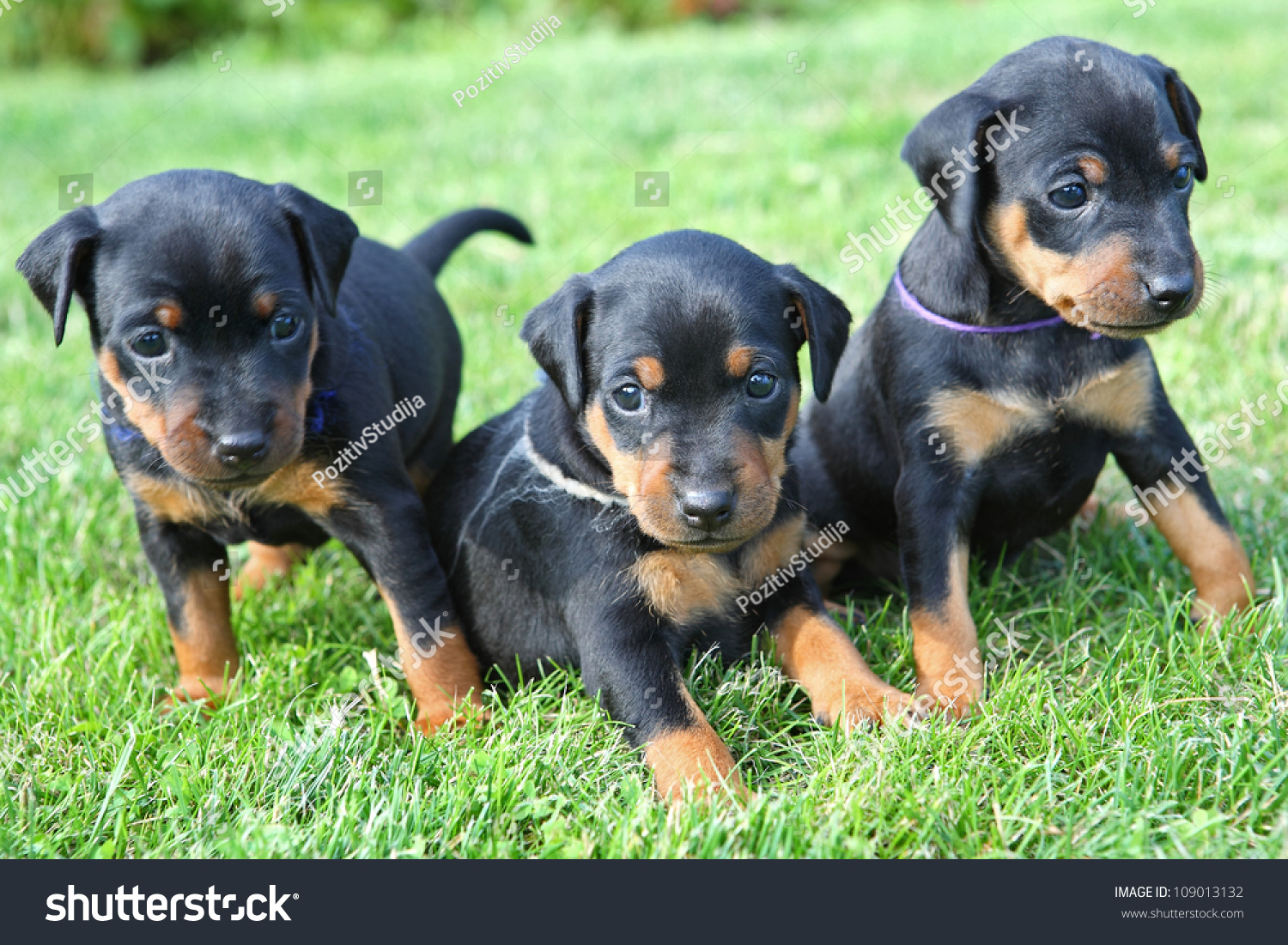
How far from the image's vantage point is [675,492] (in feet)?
9.93

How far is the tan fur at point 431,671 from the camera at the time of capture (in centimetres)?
362

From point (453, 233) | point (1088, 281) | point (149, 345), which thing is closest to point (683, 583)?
point (1088, 281)

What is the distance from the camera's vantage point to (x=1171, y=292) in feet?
10.3

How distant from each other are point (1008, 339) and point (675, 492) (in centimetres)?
120

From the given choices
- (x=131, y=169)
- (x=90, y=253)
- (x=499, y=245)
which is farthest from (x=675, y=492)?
(x=131, y=169)

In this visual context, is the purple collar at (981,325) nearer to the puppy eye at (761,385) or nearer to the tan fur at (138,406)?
the puppy eye at (761,385)

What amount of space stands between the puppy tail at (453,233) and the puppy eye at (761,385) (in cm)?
201

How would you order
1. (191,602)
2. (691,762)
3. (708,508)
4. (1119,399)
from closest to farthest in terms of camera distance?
(708,508) < (691,762) < (1119,399) < (191,602)

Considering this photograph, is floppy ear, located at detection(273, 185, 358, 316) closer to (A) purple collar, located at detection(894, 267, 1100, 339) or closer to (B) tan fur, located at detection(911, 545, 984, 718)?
(A) purple collar, located at detection(894, 267, 1100, 339)

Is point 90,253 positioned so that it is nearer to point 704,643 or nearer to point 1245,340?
point 704,643

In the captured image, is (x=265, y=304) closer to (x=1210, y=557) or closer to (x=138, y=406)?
(x=138, y=406)

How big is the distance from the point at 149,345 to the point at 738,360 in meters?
1.60

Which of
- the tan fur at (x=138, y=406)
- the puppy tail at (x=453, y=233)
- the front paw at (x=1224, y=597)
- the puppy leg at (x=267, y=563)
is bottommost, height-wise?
the puppy leg at (x=267, y=563)

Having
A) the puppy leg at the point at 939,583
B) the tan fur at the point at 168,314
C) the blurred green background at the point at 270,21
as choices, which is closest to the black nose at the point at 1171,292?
the puppy leg at the point at 939,583
